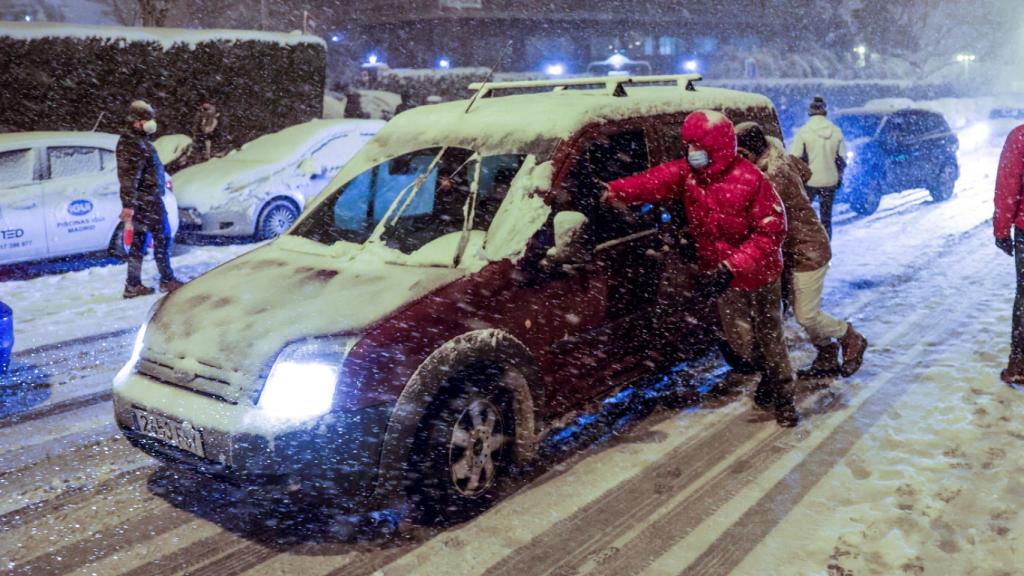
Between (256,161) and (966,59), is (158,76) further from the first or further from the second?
(966,59)

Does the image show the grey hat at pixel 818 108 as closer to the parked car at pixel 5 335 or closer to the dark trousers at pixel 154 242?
the dark trousers at pixel 154 242

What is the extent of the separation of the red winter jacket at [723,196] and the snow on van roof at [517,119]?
40 cm

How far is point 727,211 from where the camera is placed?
4.82 m

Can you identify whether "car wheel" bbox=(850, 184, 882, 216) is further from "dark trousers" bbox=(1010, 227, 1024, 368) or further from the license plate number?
the license plate number

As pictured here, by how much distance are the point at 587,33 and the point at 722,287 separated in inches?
1744

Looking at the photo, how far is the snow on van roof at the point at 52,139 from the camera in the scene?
33.3 ft

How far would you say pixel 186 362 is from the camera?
3930mm

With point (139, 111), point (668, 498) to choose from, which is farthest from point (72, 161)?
point (668, 498)

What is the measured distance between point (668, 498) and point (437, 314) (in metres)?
1.48

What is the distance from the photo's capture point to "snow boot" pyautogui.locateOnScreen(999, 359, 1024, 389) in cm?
A: 568

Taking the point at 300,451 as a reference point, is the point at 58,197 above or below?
above

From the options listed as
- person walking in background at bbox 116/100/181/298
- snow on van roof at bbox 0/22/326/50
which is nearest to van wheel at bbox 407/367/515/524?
person walking in background at bbox 116/100/181/298

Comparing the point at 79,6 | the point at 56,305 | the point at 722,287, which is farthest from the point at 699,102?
the point at 79,6

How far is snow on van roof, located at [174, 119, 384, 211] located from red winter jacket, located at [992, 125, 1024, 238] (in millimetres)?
9402
